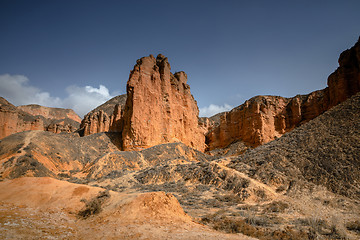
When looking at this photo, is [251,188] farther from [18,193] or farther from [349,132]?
[18,193]

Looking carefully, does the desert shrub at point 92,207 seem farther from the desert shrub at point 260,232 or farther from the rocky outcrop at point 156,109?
the rocky outcrop at point 156,109

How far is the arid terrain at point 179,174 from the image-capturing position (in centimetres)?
770

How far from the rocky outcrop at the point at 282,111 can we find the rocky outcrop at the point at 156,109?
9.14 m

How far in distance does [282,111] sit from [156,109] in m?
36.2

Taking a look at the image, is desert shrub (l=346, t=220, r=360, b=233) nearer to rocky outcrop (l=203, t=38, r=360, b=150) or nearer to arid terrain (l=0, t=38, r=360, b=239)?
arid terrain (l=0, t=38, r=360, b=239)

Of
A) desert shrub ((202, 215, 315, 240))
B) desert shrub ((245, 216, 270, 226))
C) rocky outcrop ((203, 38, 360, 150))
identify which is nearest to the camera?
desert shrub ((202, 215, 315, 240))

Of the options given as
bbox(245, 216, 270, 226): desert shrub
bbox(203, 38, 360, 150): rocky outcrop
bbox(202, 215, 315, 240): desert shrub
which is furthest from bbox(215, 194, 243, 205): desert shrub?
bbox(203, 38, 360, 150): rocky outcrop

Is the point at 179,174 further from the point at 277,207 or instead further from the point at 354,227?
the point at 354,227

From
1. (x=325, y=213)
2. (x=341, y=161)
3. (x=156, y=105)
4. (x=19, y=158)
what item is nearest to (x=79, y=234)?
(x=325, y=213)

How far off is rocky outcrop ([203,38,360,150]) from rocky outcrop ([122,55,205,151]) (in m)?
9.14

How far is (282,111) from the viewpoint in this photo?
54.4 metres

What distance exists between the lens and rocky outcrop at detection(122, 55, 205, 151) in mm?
35969

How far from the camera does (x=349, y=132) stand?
18.9 m

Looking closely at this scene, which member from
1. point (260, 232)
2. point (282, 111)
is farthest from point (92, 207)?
point (282, 111)
